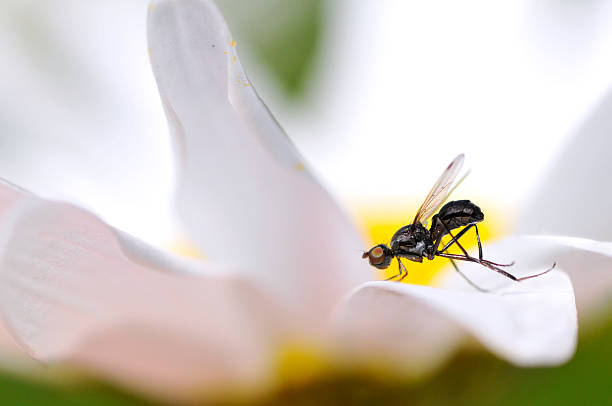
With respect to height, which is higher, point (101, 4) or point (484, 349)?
point (101, 4)

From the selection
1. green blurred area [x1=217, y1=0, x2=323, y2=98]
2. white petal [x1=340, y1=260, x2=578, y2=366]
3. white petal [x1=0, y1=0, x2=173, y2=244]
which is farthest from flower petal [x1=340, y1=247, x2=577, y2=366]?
green blurred area [x1=217, y1=0, x2=323, y2=98]

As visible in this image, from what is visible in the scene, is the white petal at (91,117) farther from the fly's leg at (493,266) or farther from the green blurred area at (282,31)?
the fly's leg at (493,266)

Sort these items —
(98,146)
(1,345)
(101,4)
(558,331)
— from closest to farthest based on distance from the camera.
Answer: (558,331)
(1,345)
(98,146)
(101,4)

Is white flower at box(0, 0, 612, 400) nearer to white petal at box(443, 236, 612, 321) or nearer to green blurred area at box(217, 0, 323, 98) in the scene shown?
white petal at box(443, 236, 612, 321)

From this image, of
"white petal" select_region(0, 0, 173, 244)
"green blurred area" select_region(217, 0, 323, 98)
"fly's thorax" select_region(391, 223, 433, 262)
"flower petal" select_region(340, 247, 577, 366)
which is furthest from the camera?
"green blurred area" select_region(217, 0, 323, 98)

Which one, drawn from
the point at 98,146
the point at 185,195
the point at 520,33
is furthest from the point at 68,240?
the point at 520,33

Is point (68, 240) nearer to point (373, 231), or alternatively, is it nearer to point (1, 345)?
point (1, 345)

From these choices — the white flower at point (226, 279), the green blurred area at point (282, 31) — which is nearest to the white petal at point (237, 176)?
the white flower at point (226, 279)
